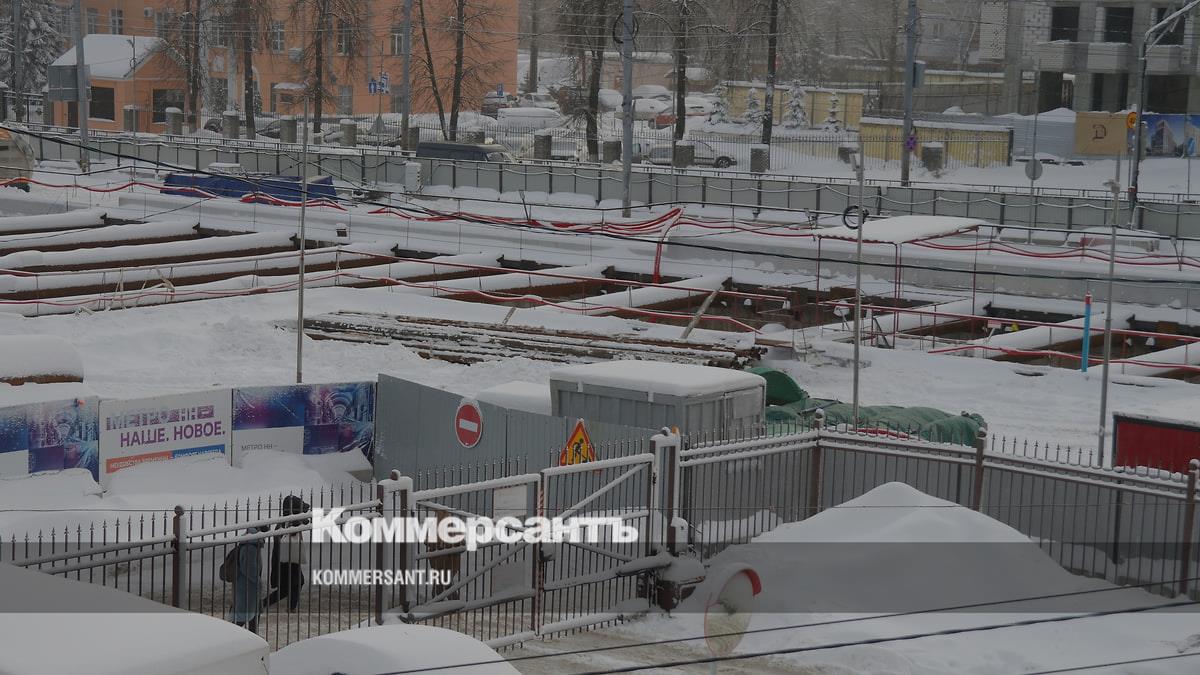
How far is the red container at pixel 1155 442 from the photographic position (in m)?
15.4

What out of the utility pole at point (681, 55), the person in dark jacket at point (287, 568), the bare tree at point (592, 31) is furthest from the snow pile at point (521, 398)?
the utility pole at point (681, 55)

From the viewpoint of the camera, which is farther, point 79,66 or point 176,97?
point 176,97

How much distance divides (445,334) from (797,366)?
5.88 m

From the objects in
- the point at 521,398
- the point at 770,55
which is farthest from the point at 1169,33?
the point at 521,398

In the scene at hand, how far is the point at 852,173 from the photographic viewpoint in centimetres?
5453

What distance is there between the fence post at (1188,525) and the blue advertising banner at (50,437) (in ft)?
37.7

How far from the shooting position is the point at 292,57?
76062 millimetres

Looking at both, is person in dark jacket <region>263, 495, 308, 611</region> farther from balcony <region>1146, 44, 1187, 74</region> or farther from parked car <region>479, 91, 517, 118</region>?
parked car <region>479, 91, 517, 118</region>

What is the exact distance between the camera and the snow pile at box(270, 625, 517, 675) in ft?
26.1

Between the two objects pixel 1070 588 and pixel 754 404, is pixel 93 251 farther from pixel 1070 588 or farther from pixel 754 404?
pixel 1070 588

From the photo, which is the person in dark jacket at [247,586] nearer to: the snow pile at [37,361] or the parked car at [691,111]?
the snow pile at [37,361]

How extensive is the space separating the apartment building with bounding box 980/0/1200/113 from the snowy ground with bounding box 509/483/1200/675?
4850 centimetres

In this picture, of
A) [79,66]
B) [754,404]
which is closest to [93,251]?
[79,66]

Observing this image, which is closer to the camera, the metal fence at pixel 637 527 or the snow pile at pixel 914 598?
the snow pile at pixel 914 598
